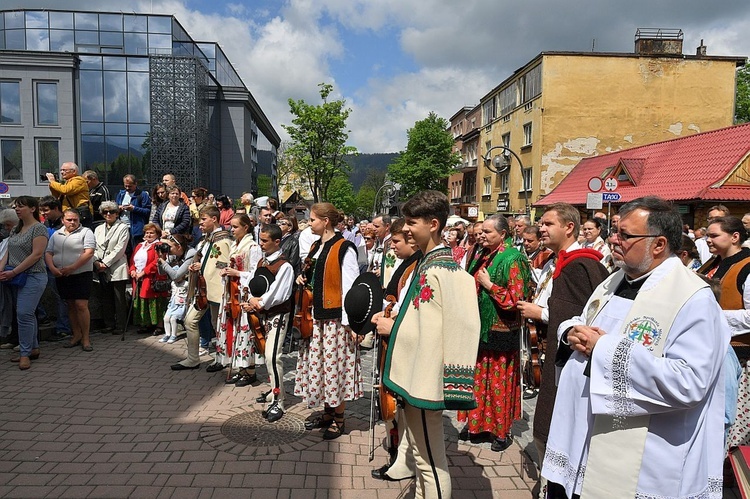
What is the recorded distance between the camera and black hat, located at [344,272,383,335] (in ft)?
11.0

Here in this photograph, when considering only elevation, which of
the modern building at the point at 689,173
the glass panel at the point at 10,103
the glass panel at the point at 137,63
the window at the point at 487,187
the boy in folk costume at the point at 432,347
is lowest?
the boy in folk costume at the point at 432,347

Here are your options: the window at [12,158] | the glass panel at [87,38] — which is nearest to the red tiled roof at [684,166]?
the glass panel at [87,38]

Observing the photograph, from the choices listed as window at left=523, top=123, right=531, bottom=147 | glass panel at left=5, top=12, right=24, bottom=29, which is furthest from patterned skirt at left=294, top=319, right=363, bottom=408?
glass panel at left=5, top=12, right=24, bottom=29

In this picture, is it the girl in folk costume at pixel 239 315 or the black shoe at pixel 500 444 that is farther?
the girl in folk costume at pixel 239 315

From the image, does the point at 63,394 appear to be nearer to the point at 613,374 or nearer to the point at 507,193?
the point at 613,374

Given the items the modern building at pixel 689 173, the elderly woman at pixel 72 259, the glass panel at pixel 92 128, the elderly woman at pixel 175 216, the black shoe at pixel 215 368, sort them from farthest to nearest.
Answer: the glass panel at pixel 92 128
the modern building at pixel 689 173
the elderly woman at pixel 175 216
the elderly woman at pixel 72 259
the black shoe at pixel 215 368

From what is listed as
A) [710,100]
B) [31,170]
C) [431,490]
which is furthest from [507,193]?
[431,490]

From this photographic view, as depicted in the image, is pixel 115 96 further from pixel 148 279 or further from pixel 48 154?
pixel 148 279

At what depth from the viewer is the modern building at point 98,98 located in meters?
28.2

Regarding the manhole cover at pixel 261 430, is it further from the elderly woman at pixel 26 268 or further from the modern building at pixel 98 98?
the modern building at pixel 98 98

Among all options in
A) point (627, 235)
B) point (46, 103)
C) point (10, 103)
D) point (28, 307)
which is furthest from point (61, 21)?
point (627, 235)

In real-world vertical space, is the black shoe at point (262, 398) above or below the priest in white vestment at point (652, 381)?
below

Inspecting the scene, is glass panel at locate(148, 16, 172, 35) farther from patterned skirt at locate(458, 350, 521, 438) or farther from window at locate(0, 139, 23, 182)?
patterned skirt at locate(458, 350, 521, 438)

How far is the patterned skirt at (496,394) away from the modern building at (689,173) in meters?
7.26
